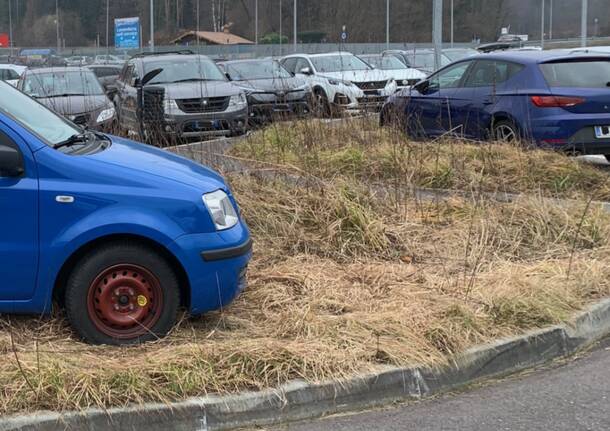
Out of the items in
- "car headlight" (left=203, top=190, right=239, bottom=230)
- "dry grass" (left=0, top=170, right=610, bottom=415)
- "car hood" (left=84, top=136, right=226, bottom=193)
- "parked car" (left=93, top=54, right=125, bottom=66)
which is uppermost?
"parked car" (left=93, top=54, right=125, bottom=66)

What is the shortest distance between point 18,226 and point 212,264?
3.52ft

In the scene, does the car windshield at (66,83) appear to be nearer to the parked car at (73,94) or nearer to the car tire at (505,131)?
the parked car at (73,94)

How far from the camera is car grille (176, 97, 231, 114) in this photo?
1243 cm

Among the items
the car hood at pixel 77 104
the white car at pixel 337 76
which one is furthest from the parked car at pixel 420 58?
the car hood at pixel 77 104

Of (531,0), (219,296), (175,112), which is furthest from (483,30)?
(219,296)

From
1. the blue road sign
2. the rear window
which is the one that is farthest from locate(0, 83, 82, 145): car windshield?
the blue road sign

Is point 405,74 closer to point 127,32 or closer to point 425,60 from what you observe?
point 425,60

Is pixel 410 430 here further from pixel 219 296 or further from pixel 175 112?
pixel 175 112

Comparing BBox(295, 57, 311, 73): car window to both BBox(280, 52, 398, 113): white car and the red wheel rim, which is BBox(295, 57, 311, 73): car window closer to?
BBox(280, 52, 398, 113): white car

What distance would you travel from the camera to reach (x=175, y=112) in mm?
12008

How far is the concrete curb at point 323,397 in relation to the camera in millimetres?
3438

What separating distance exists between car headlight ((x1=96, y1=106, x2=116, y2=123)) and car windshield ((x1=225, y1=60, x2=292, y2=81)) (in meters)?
5.94

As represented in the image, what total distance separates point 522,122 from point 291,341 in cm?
581

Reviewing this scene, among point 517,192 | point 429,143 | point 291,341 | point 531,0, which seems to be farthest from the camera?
point 531,0
